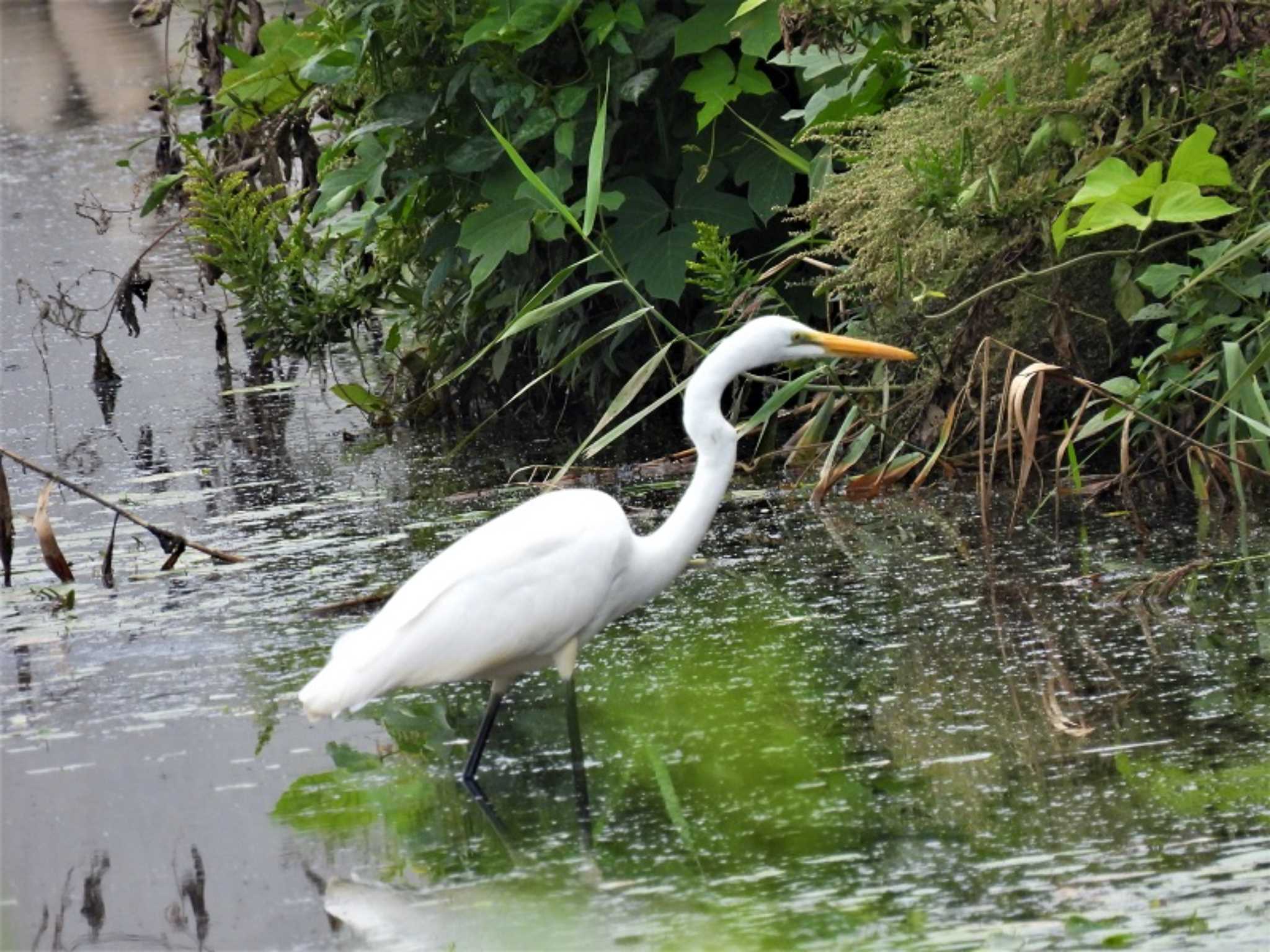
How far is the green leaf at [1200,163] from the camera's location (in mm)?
4562

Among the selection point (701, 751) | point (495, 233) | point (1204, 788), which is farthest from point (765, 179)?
point (1204, 788)

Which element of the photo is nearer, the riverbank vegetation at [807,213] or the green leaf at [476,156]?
the riverbank vegetation at [807,213]

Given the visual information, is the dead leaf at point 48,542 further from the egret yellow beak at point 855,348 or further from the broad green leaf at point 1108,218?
the broad green leaf at point 1108,218

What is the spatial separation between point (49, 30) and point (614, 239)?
58.2 ft

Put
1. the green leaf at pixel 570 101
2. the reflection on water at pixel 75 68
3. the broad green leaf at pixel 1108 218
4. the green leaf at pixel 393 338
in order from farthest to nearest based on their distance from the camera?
the reflection on water at pixel 75 68, the green leaf at pixel 393 338, the green leaf at pixel 570 101, the broad green leaf at pixel 1108 218

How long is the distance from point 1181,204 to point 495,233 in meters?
2.26

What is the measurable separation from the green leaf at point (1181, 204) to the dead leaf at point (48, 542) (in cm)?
281

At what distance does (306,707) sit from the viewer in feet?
11.5

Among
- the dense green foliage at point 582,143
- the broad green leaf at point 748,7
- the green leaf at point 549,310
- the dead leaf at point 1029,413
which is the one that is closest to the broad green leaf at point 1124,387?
the dead leaf at point 1029,413

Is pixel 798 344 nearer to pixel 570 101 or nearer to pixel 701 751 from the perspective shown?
pixel 701 751

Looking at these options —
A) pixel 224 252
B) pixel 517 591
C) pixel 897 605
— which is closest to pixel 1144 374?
pixel 897 605

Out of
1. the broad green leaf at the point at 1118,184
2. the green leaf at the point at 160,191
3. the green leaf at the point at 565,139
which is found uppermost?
the green leaf at the point at 160,191

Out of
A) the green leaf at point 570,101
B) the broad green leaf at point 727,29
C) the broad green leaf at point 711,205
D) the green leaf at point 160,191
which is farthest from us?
the green leaf at point 160,191

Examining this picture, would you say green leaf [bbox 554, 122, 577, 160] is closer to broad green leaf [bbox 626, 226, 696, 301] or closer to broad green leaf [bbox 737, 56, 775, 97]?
broad green leaf [bbox 626, 226, 696, 301]
